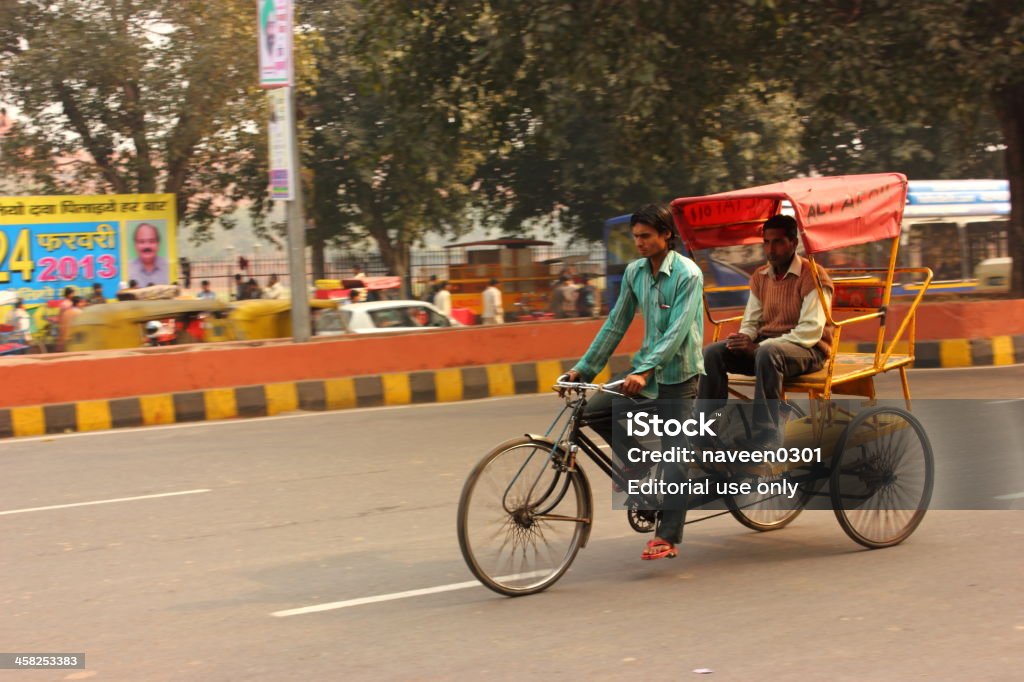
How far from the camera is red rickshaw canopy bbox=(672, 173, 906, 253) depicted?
549cm

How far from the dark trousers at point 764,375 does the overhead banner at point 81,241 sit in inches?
937

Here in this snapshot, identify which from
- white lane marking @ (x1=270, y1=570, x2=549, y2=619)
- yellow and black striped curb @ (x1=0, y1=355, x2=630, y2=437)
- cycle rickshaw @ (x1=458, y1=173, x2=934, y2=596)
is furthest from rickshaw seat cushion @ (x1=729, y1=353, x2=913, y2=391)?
yellow and black striped curb @ (x1=0, y1=355, x2=630, y2=437)

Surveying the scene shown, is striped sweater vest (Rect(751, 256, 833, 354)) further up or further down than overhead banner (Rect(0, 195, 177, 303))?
further down

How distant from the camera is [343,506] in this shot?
7000 mm

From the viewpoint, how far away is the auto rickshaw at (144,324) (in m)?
14.3

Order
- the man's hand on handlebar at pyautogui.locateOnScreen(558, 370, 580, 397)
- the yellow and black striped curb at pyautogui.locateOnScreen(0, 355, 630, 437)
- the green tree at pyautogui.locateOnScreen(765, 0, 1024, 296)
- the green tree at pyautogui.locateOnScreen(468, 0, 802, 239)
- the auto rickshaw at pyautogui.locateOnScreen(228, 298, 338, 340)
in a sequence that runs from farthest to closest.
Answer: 1. the auto rickshaw at pyautogui.locateOnScreen(228, 298, 338, 340)
2. the green tree at pyautogui.locateOnScreen(468, 0, 802, 239)
3. the green tree at pyautogui.locateOnScreen(765, 0, 1024, 296)
4. the yellow and black striped curb at pyautogui.locateOnScreen(0, 355, 630, 437)
5. the man's hand on handlebar at pyautogui.locateOnScreen(558, 370, 580, 397)

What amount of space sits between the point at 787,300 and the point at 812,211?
0.46 meters

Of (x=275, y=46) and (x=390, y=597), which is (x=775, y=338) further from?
(x=275, y=46)

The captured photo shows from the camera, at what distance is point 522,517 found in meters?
4.84

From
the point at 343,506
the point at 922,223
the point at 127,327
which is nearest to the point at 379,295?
the point at 922,223

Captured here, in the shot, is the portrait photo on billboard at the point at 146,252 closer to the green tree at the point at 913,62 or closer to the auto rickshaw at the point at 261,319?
the auto rickshaw at the point at 261,319

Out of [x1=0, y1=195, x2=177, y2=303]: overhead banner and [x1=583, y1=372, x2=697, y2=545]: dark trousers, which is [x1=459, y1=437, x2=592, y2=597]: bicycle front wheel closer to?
[x1=583, y1=372, x2=697, y2=545]: dark trousers

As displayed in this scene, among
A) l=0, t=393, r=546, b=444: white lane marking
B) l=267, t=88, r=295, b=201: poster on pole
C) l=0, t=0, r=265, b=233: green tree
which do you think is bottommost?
l=0, t=393, r=546, b=444: white lane marking

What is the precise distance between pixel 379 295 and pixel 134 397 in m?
17.9
